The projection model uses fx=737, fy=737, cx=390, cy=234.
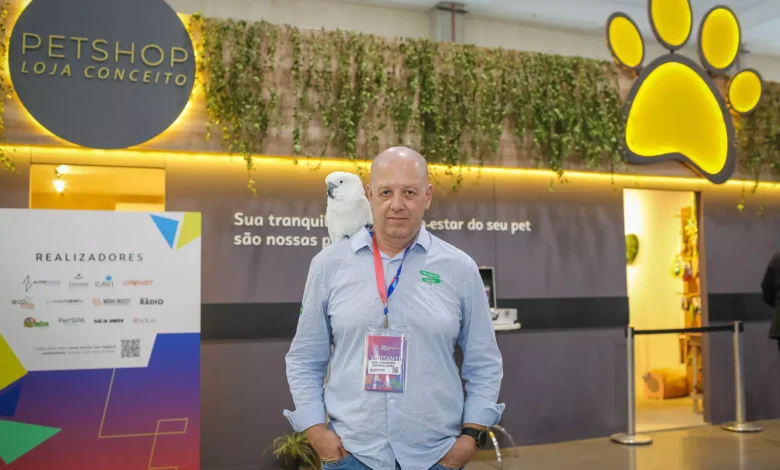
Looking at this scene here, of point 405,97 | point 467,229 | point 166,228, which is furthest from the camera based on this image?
point 467,229

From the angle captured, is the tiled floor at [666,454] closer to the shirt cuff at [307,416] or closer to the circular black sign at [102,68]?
the circular black sign at [102,68]

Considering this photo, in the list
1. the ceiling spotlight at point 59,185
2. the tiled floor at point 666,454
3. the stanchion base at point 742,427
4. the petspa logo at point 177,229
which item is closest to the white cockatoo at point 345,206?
the petspa logo at point 177,229

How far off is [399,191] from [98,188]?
517 cm

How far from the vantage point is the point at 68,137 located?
15.7 ft

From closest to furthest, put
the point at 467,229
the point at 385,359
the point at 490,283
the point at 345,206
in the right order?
the point at 385,359 < the point at 345,206 < the point at 490,283 < the point at 467,229

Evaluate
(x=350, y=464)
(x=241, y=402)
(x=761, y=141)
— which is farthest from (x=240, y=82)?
(x=761, y=141)

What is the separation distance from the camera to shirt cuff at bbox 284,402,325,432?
2.02m

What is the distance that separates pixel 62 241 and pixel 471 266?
305 centimetres

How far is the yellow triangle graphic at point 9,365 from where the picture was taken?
421 centimetres

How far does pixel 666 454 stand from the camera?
222 inches

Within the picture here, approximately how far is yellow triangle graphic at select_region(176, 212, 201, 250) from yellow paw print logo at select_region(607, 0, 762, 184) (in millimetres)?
3681

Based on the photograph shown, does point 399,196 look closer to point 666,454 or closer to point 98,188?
point 666,454

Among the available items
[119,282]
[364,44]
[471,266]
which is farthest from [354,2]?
[471,266]

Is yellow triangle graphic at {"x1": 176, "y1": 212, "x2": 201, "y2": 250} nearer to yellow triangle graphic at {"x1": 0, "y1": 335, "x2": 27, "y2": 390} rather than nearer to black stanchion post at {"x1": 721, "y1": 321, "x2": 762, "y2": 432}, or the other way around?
yellow triangle graphic at {"x1": 0, "y1": 335, "x2": 27, "y2": 390}
